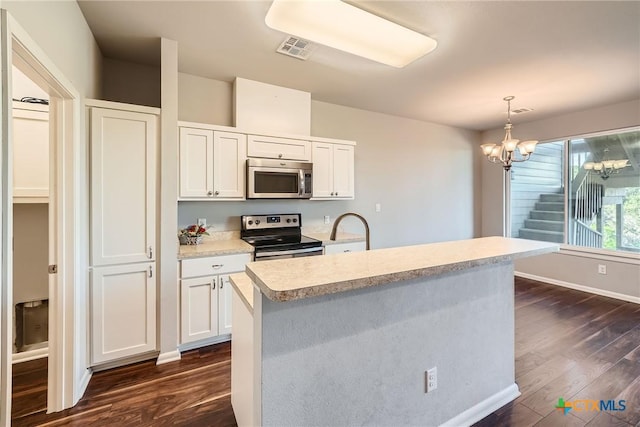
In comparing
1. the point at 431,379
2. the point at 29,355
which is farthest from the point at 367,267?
the point at 29,355

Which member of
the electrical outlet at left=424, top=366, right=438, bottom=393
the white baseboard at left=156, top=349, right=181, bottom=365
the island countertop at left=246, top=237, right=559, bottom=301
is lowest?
the white baseboard at left=156, top=349, right=181, bottom=365

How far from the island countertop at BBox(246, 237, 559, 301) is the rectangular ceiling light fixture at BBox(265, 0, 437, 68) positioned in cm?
165

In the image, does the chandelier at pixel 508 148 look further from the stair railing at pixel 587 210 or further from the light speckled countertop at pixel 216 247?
the light speckled countertop at pixel 216 247

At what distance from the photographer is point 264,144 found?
297 cm

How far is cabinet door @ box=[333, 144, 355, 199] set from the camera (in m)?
3.44

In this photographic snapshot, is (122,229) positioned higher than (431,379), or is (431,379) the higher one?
(122,229)

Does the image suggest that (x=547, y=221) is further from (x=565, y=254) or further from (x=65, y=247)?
(x=65, y=247)

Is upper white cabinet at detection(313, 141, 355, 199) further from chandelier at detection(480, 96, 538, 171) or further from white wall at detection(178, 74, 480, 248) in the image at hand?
chandelier at detection(480, 96, 538, 171)

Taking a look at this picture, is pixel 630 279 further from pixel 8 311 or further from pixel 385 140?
pixel 8 311

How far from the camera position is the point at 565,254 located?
4.29 metres

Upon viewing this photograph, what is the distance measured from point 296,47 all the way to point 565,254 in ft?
15.6

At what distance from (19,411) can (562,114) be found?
21.5 feet

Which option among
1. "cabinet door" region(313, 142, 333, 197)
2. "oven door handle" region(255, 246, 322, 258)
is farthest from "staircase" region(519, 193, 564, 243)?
"oven door handle" region(255, 246, 322, 258)

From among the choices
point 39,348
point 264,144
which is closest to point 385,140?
point 264,144
